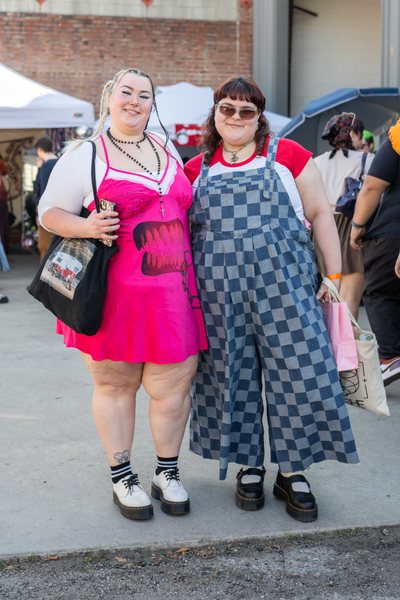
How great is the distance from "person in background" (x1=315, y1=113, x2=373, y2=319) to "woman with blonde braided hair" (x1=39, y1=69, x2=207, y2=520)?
3.28 m

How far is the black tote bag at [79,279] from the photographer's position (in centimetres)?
337

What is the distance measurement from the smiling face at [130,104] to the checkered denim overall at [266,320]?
35cm

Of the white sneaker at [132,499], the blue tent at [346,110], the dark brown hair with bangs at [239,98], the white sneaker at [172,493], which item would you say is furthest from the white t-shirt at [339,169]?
the white sneaker at [132,499]

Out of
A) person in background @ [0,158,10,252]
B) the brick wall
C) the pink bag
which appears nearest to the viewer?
the pink bag

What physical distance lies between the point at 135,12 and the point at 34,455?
44.4 ft

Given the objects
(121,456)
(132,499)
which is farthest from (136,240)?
(132,499)

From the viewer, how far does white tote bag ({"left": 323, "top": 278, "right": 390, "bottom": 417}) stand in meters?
3.65

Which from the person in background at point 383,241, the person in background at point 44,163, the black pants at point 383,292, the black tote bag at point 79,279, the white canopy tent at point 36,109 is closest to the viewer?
the black tote bag at point 79,279

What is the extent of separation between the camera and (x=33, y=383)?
6.12 metres

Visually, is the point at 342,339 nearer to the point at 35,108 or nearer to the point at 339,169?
the point at 339,169

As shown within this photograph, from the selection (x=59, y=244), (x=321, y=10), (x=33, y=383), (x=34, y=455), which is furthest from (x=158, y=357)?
(x=321, y=10)

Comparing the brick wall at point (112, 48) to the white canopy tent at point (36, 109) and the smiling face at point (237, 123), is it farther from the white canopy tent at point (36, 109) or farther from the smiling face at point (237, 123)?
the smiling face at point (237, 123)

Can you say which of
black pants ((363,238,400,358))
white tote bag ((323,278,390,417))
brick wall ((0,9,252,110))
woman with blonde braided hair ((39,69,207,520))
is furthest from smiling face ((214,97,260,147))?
brick wall ((0,9,252,110))

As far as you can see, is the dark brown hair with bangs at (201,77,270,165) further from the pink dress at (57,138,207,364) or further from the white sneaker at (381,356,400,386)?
the white sneaker at (381,356,400,386)
